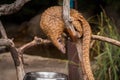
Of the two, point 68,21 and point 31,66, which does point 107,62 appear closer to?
point 68,21

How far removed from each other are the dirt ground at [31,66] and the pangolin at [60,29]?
2462mm

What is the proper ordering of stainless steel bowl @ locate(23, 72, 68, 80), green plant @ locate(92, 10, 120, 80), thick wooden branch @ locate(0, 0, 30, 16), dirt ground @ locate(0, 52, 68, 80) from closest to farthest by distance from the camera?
stainless steel bowl @ locate(23, 72, 68, 80), thick wooden branch @ locate(0, 0, 30, 16), green plant @ locate(92, 10, 120, 80), dirt ground @ locate(0, 52, 68, 80)

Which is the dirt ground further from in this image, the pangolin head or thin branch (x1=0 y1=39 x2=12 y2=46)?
the pangolin head

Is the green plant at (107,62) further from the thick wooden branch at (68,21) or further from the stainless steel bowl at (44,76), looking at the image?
the thick wooden branch at (68,21)

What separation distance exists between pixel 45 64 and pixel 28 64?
0.59ft

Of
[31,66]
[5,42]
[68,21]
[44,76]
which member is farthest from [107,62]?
[31,66]

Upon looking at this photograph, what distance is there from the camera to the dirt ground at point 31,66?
419 cm

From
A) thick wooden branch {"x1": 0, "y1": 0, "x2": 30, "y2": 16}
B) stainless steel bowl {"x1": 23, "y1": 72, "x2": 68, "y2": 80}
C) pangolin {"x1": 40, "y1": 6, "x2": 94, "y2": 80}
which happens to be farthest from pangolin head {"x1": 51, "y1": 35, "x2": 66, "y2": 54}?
thick wooden branch {"x1": 0, "y1": 0, "x2": 30, "y2": 16}

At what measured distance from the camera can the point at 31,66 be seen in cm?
446

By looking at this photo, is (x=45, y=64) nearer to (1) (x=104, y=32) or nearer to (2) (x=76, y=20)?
(1) (x=104, y=32)

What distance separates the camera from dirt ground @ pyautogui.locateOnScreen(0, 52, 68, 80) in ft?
13.7

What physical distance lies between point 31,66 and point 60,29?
9.69ft

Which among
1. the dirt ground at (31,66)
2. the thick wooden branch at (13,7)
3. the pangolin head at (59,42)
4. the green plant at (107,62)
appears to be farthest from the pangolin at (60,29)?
the dirt ground at (31,66)

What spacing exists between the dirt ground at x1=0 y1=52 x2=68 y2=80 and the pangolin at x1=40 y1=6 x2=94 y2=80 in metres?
2.46
